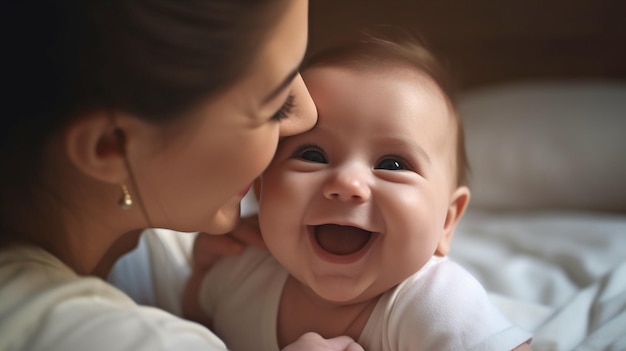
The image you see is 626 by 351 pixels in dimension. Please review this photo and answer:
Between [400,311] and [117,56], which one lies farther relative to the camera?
[400,311]

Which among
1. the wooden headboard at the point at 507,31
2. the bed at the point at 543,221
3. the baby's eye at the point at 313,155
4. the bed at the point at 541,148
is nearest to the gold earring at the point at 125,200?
the baby's eye at the point at 313,155

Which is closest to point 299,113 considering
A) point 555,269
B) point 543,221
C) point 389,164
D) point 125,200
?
point 389,164

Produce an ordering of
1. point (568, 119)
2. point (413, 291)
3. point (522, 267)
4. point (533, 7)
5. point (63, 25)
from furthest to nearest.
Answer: point (533, 7)
point (568, 119)
point (522, 267)
point (413, 291)
point (63, 25)

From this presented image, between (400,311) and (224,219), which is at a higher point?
(224,219)

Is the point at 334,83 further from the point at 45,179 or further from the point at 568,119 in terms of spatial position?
the point at 568,119

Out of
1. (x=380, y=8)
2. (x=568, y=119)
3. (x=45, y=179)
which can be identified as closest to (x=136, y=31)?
(x=45, y=179)

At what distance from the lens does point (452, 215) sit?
39.9 inches

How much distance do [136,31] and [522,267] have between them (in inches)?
37.2

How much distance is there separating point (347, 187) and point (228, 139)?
0.51ft

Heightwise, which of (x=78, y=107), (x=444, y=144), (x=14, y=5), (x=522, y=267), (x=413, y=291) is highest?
(x=14, y=5)

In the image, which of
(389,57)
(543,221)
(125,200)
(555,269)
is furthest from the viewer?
(543,221)

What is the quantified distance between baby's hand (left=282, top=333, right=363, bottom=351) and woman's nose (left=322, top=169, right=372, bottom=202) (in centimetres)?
18

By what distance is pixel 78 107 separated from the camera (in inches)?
28.5

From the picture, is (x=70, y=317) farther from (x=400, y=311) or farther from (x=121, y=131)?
(x=400, y=311)
